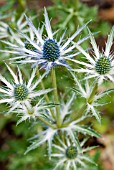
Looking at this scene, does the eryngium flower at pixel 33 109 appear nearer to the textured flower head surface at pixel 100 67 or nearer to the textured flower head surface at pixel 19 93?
the textured flower head surface at pixel 19 93

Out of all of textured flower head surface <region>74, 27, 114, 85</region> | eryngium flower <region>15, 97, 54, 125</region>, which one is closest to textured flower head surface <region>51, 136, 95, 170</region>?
eryngium flower <region>15, 97, 54, 125</region>

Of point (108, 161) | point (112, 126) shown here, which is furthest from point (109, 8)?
point (108, 161)

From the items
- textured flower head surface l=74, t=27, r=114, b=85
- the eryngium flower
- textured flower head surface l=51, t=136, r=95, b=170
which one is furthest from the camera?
textured flower head surface l=51, t=136, r=95, b=170

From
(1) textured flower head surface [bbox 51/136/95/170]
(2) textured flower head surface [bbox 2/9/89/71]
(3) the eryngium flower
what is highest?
(2) textured flower head surface [bbox 2/9/89/71]

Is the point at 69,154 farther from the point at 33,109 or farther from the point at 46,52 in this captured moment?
the point at 46,52

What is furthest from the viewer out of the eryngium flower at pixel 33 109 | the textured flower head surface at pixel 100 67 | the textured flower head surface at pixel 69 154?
the textured flower head surface at pixel 69 154

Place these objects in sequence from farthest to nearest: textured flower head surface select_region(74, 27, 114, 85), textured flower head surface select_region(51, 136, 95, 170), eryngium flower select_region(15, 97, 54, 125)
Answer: textured flower head surface select_region(51, 136, 95, 170), eryngium flower select_region(15, 97, 54, 125), textured flower head surface select_region(74, 27, 114, 85)

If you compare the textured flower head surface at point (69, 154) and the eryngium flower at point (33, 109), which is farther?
the textured flower head surface at point (69, 154)

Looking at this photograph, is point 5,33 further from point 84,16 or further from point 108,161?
point 108,161

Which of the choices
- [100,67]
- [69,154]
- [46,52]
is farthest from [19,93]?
[69,154]

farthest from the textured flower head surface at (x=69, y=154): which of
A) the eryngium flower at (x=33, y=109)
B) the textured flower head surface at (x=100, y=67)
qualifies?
the textured flower head surface at (x=100, y=67)

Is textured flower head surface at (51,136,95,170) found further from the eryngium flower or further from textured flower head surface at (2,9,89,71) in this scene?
textured flower head surface at (2,9,89,71)
